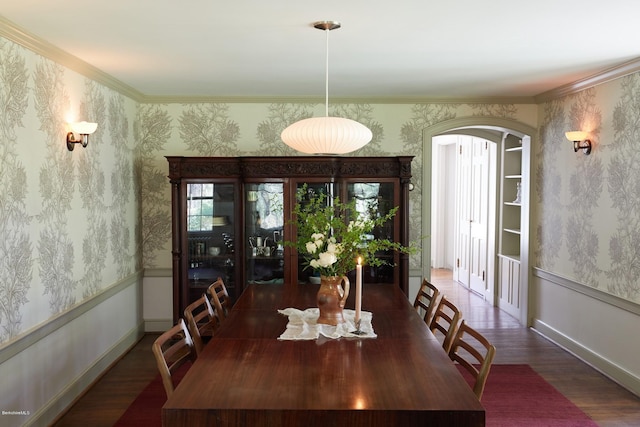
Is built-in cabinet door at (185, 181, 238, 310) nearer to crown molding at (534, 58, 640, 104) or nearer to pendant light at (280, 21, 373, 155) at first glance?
pendant light at (280, 21, 373, 155)

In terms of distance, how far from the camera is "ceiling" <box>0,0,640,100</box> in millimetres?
2748

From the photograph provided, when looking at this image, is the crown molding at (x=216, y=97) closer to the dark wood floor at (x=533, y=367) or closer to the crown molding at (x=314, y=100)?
the crown molding at (x=314, y=100)

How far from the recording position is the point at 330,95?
5324mm

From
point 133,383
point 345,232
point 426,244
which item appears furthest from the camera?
point 426,244

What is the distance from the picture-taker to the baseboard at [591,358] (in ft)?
13.1

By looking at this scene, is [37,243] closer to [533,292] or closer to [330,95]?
[330,95]

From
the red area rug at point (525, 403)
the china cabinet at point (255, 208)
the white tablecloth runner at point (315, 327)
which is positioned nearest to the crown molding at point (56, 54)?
the china cabinet at point (255, 208)

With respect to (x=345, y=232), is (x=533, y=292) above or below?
below

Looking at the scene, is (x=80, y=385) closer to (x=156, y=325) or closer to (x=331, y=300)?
(x=156, y=325)

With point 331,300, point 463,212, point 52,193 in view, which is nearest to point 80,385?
point 52,193

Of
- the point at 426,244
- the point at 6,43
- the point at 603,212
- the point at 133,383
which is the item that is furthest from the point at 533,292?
the point at 6,43

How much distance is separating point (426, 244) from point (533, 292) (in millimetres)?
1212

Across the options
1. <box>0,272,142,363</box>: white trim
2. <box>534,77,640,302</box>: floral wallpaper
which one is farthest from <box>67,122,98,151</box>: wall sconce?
<box>534,77,640,302</box>: floral wallpaper

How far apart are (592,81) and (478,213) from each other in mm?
3319
